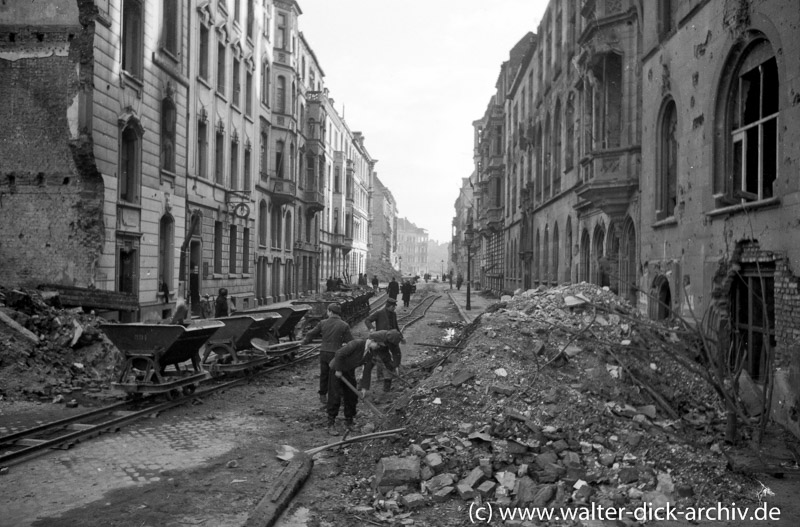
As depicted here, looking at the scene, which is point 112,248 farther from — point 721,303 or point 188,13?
point 721,303

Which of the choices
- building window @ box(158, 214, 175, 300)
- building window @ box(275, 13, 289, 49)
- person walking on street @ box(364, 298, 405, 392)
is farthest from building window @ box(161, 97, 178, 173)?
building window @ box(275, 13, 289, 49)

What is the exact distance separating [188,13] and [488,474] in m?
22.7

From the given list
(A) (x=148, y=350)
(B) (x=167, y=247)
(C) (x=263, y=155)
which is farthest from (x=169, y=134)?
(A) (x=148, y=350)

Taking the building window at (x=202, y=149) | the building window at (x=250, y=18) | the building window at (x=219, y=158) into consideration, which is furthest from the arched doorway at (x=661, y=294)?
the building window at (x=250, y=18)

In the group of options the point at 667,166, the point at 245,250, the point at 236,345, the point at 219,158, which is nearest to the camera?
the point at 236,345

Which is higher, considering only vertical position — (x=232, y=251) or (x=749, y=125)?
(x=749, y=125)

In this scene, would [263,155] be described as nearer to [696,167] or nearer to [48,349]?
[48,349]

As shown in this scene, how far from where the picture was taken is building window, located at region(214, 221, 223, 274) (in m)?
27.7

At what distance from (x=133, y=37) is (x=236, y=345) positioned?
40.0 ft

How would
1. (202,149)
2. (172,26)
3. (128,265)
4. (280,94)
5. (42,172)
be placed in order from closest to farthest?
(42,172) < (128,265) < (172,26) < (202,149) < (280,94)

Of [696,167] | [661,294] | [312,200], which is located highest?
[312,200]

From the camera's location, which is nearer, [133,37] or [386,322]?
[386,322]

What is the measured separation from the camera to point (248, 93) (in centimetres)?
3206

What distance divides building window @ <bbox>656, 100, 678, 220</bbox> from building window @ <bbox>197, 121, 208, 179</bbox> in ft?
59.1
